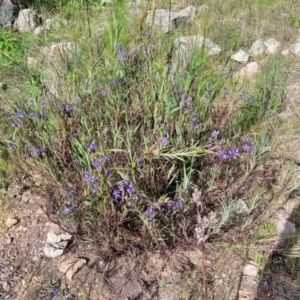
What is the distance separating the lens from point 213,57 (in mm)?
3230

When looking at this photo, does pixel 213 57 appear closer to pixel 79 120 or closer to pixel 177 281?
pixel 79 120

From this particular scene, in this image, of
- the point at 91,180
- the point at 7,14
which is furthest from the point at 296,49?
the point at 7,14

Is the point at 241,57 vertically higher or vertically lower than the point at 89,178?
lower

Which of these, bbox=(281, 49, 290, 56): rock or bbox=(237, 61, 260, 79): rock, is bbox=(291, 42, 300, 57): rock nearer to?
bbox=(281, 49, 290, 56): rock

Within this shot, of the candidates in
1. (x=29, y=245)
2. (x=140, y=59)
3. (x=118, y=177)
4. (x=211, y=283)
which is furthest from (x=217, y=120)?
(x=29, y=245)

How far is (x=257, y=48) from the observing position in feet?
11.2

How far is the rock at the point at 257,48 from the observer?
3.43 metres

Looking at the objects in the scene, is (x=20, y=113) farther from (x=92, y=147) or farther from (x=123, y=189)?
(x=123, y=189)

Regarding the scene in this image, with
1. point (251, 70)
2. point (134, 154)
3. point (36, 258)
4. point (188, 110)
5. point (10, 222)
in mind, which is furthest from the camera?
point (251, 70)

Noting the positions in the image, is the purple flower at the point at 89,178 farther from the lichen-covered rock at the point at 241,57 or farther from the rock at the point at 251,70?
the lichen-covered rock at the point at 241,57

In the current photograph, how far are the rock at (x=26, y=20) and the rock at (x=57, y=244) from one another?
2476mm

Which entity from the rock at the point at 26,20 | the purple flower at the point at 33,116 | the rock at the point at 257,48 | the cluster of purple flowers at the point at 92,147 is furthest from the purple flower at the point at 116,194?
the rock at the point at 26,20

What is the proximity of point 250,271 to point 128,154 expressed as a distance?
2.63ft

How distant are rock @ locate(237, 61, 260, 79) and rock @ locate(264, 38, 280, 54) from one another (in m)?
0.27
